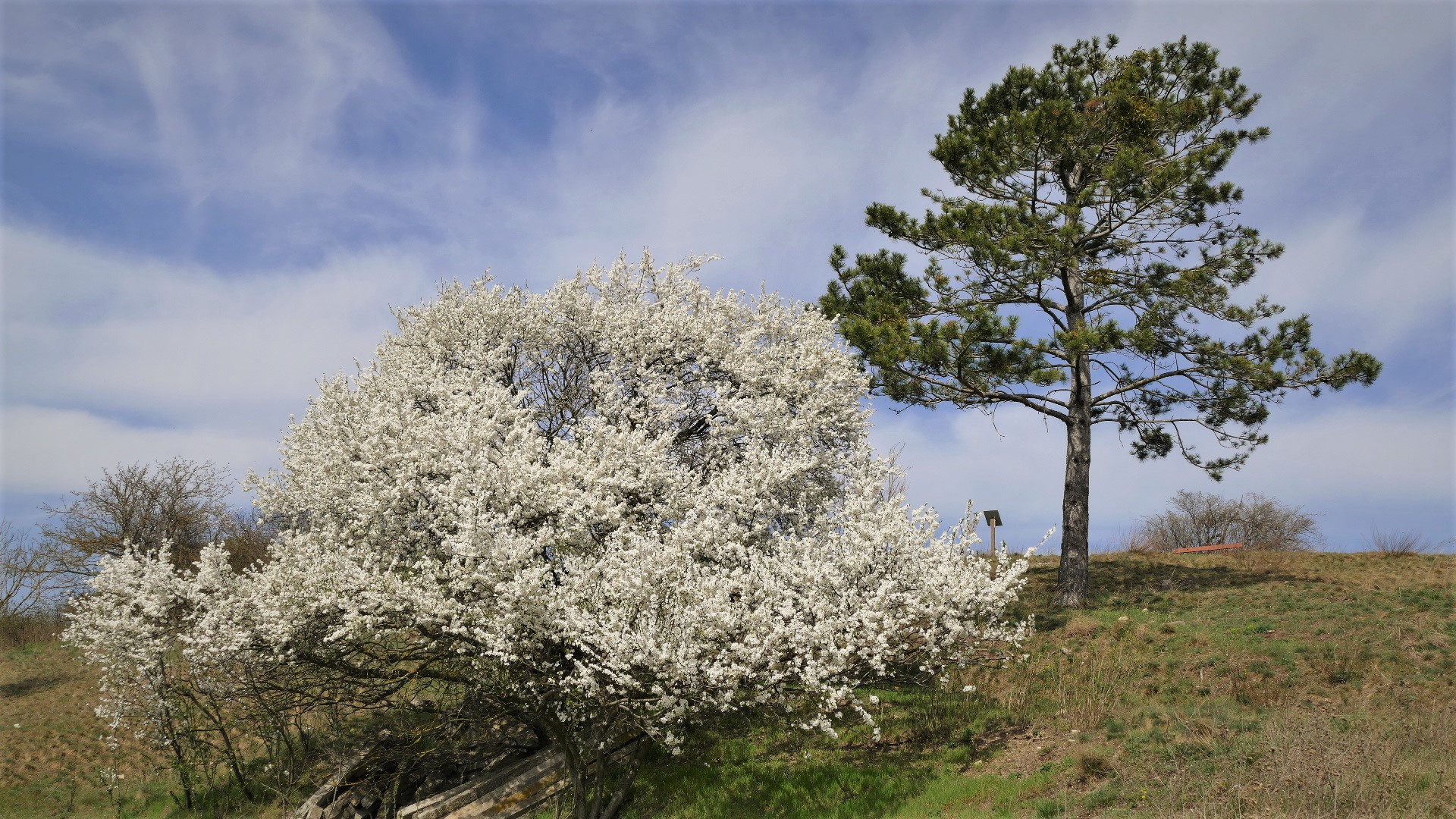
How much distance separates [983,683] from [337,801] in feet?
36.7

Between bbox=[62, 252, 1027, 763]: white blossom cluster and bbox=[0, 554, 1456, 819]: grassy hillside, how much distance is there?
49.1 inches

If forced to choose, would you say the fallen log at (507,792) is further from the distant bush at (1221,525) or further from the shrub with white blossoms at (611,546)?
the distant bush at (1221,525)

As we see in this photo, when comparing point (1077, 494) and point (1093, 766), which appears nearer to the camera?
point (1093, 766)

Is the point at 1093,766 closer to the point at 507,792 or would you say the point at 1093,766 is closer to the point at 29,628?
the point at 507,792

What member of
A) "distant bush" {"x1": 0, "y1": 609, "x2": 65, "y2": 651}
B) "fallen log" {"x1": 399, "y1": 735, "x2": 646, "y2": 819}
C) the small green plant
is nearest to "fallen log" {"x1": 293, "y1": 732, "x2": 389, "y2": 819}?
"fallen log" {"x1": 399, "y1": 735, "x2": 646, "y2": 819}

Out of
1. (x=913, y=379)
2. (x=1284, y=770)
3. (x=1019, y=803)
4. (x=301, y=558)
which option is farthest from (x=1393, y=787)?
(x=301, y=558)

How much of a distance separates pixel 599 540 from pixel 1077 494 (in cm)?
1178

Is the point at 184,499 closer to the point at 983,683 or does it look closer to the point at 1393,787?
the point at 983,683

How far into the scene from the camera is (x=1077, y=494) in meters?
18.9

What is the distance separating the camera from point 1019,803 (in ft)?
34.1

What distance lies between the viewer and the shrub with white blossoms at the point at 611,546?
10.5 m

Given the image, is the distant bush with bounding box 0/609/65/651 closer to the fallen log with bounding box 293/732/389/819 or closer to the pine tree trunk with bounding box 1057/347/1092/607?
the fallen log with bounding box 293/732/389/819

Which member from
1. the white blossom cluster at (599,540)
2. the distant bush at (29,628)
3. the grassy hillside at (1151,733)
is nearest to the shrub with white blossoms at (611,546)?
the white blossom cluster at (599,540)

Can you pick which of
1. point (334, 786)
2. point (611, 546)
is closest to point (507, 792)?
point (334, 786)
